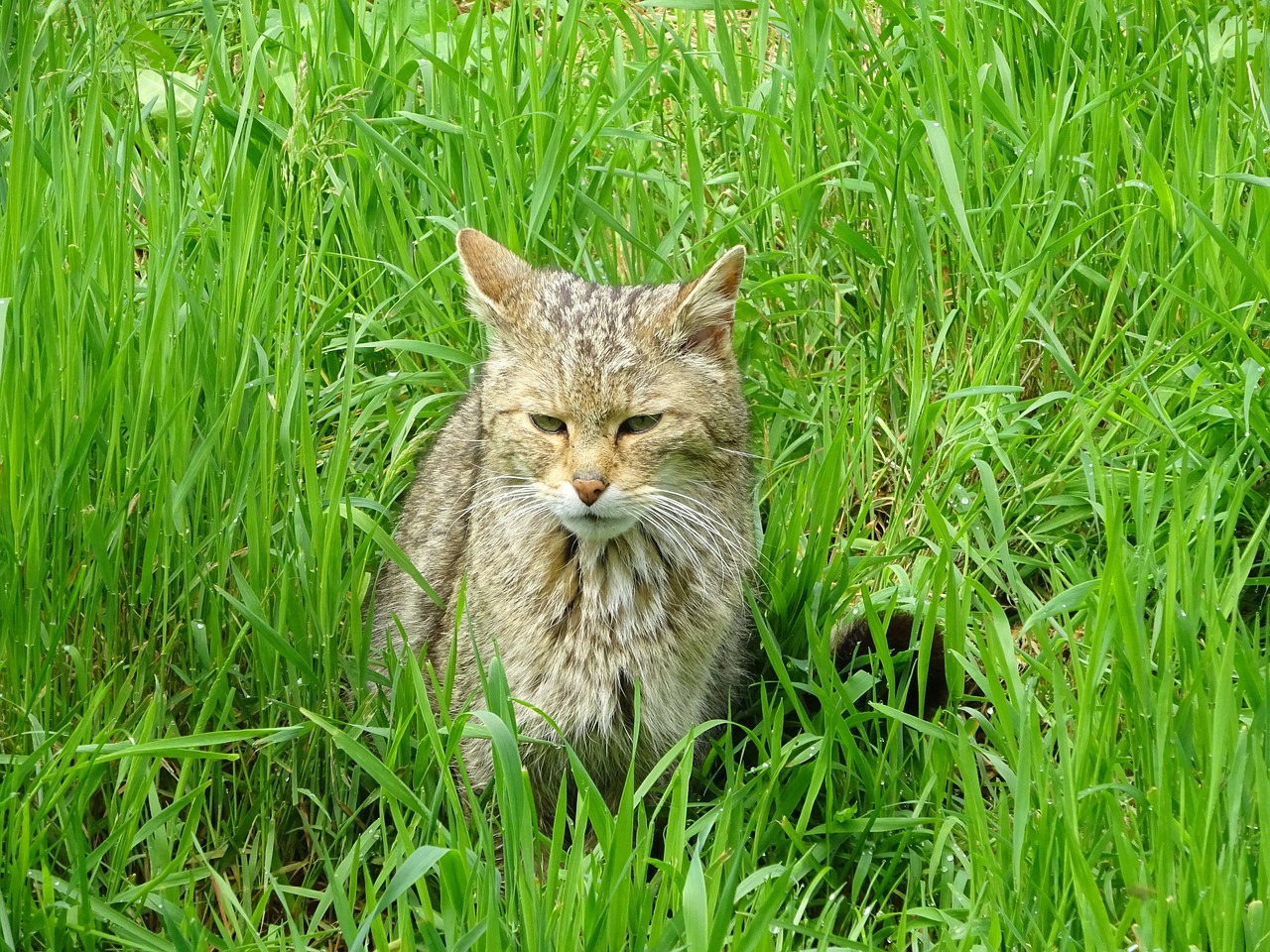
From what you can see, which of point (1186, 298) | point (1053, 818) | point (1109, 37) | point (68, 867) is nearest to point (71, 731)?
point (68, 867)

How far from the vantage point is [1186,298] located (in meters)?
4.08

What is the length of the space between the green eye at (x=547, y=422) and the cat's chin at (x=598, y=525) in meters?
0.22

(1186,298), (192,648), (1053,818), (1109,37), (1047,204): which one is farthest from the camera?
(1109,37)

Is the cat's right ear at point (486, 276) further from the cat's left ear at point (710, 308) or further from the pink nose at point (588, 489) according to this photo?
the pink nose at point (588, 489)

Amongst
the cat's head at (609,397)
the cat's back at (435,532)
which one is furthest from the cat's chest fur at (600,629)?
the cat's back at (435,532)

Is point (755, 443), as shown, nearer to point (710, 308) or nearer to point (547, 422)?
point (710, 308)

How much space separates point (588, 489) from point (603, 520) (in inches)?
4.5

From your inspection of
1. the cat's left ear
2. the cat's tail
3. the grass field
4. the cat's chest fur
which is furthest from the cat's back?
the cat's tail

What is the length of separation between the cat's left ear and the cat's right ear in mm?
439

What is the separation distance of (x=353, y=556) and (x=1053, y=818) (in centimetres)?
172

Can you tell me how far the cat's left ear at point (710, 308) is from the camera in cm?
377

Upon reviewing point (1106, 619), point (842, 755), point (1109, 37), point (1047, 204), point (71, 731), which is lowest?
point (842, 755)

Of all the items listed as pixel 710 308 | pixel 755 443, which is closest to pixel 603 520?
pixel 710 308

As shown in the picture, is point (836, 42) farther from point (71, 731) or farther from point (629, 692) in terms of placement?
point (71, 731)
